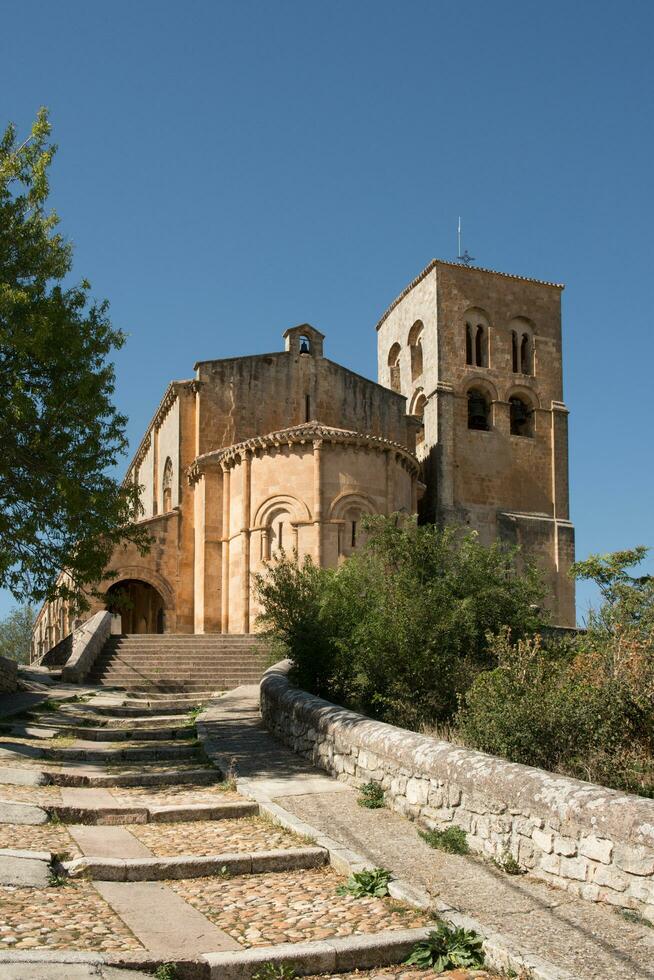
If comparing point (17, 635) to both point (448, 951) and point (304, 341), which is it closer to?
point (304, 341)

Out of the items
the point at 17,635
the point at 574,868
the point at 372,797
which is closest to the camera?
the point at 574,868

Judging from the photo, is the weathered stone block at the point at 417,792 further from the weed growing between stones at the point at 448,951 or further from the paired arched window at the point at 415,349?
the paired arched window at the point at 415,349

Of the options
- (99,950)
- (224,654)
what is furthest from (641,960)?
(224,654)

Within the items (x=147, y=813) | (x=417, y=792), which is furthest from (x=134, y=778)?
(x=417, y=792)

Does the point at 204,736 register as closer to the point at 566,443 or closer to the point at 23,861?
the point at 23,861

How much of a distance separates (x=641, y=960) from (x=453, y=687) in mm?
7567

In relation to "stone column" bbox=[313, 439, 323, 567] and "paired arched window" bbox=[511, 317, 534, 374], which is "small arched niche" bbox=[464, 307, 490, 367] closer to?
"paired arched window" bbox=[511, 317, 534, 374]

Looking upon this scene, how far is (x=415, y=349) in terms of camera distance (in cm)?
3959

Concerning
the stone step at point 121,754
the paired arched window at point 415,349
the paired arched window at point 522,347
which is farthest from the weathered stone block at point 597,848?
the paired arched window at point 415,349

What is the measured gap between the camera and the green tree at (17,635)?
225 ft

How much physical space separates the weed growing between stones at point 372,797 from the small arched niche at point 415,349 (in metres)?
31.7

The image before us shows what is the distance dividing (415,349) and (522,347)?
4.65 meters

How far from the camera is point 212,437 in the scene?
29953 millimetres

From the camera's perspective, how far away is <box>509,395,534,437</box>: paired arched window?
38.0 m
